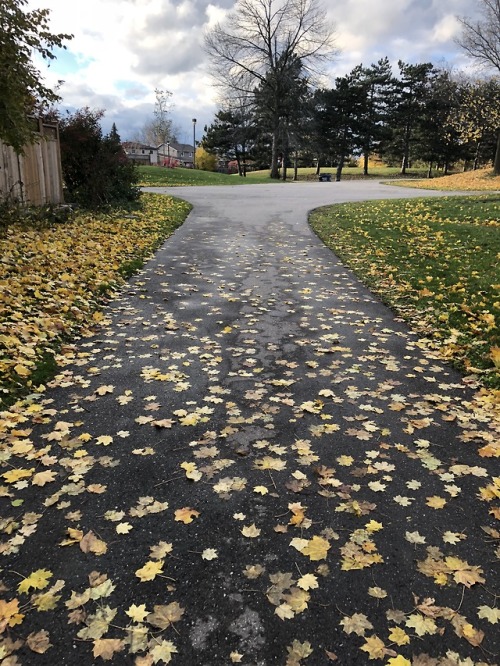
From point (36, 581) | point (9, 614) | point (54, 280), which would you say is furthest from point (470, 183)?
point (9, 614)

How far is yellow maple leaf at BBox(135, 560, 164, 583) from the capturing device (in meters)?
2.24

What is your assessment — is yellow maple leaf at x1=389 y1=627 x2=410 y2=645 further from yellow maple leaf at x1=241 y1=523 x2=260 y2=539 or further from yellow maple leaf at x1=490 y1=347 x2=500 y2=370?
yellow maple leaf at x1=490 y1=347 x2=500 y2=370

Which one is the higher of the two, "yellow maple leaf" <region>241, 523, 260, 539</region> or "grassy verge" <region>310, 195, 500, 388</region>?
"grassy verge" <region>310, 195, 500, 388</region>

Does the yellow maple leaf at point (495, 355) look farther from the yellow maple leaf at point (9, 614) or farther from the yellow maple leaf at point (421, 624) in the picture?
the yellow maple leaf at point (9, 614)

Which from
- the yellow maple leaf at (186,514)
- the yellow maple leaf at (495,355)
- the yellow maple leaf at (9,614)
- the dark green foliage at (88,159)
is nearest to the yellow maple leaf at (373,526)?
the yellow maple leaf at (186,514)

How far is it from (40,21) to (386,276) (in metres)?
6.56

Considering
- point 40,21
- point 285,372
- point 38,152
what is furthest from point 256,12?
point 285,372

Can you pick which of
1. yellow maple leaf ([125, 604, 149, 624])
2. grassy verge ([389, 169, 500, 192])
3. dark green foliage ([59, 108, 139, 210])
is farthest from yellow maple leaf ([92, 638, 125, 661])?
grassy verge ([389, 169, 500, 192])

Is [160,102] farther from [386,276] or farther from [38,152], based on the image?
[386,276]

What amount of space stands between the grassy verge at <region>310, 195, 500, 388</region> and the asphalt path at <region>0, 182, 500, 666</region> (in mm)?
679

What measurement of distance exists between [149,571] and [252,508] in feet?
2.25

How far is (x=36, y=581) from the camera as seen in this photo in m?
2.21

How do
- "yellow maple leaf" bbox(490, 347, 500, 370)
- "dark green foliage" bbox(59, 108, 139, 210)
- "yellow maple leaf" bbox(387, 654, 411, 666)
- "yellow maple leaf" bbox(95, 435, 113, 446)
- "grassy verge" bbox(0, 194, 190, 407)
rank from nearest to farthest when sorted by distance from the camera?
"yellow maple leaf" bbox(387, 654, 411, 666) → "yellow maple leaf" bbox(95, 435, 113, 446) → "grassy verge" bbox(0, 194, 190, 407) → "yellow maple leaf" bbox(490, 347, 500, 370) → "dark green foliage" bbox(59, 108, 139, 210)

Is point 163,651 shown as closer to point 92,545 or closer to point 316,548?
point 92,545
